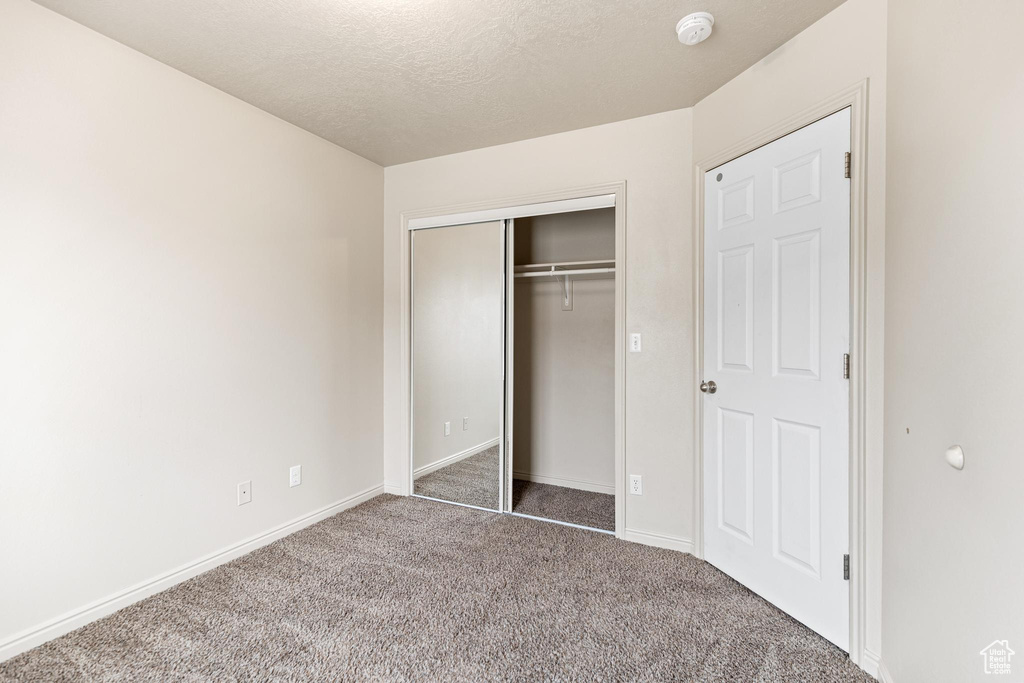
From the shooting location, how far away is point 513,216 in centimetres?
303

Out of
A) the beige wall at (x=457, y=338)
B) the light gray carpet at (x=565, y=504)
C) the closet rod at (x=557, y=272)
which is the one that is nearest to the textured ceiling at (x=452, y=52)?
the beige wall at (x=457, y=338)

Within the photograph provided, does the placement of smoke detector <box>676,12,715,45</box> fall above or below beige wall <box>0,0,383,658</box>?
above

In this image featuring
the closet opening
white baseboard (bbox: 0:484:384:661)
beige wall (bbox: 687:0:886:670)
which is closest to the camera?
beige wall (bbox: 687:0:886:670)

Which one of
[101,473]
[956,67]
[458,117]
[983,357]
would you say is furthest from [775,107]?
[101,473]

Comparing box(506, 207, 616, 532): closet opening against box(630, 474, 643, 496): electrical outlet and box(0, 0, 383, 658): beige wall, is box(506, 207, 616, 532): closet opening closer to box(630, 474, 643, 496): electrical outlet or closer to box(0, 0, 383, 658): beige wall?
box(630, 474, 643, 496): electrical outlet

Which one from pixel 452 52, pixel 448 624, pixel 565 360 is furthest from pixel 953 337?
pixel 565 360

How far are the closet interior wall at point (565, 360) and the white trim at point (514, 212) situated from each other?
1.51 feet

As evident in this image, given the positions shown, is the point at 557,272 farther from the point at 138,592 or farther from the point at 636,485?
the point at 138,592

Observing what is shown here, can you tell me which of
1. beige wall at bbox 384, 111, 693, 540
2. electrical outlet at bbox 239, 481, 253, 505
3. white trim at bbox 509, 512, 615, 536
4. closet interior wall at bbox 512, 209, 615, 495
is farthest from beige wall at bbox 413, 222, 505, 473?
electrical outlet at bbox 239, 481, 253, 505

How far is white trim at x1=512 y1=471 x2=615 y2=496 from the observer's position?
354 cm

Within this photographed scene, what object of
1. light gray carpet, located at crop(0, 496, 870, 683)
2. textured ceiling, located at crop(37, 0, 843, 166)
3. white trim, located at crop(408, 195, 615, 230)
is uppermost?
textured ceiling, located at crop(37, 0, 843, 166)

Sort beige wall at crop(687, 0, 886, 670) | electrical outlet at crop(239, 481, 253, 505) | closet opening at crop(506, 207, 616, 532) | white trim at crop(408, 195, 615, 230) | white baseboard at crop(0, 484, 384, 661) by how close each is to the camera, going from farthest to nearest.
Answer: closet opening at crop(506, 207, 616, 532), white trim at crop(408, 195, 615, 230), electrical outlet at crop(239, 481, 253, 505), white baseboard at crop(0, 484, 384, 661), beige wall at crop(687, 0, 886, 670)

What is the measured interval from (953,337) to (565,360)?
2.59 metres

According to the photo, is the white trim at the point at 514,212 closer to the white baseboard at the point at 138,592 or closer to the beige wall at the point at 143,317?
the beige wall at the point at 143,317
